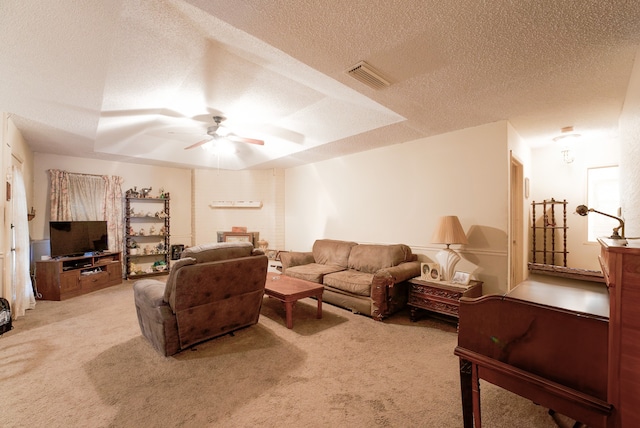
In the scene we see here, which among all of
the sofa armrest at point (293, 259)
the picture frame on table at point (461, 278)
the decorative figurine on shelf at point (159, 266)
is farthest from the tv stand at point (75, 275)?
the picture frame on table at point (461, 278)

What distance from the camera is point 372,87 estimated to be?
2.44 metres

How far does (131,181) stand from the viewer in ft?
19.2

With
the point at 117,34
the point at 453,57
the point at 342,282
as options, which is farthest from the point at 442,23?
the point at 342,282

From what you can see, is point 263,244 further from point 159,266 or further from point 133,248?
point 133,248

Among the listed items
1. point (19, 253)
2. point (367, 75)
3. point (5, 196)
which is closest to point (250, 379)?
point (367, 75)

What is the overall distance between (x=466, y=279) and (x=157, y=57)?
3956 millimetres

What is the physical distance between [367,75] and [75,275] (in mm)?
5375

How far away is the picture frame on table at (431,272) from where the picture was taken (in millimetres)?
3391

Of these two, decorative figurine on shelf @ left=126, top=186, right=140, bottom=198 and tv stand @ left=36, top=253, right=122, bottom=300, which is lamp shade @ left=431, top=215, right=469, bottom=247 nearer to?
tv stand @ left=36, top=253, right=122, bottom=300

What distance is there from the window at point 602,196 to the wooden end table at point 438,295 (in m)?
2.65

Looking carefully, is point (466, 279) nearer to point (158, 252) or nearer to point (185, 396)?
point (185, 396)

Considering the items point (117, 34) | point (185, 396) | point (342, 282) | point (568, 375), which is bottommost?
point (185, 396)

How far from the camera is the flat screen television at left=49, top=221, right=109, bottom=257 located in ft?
14.8

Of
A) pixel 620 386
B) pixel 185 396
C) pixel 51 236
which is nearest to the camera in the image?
pixel 620 386
